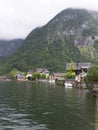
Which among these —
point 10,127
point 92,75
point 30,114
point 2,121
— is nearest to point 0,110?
point 30,114

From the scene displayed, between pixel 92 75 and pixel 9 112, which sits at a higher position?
pixel 92 75

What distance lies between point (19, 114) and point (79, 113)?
13.6 m

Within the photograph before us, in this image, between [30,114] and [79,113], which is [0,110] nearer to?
[30,114]

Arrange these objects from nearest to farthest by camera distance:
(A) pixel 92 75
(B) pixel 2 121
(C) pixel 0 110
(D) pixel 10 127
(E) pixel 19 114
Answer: (D) pixel 10 127 → (B) pixel 2 121 → (E) pixel 19 114 → (C) pixel 0 110 → (A) pixel 92 75

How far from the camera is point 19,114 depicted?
257 feet

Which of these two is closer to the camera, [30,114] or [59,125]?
[59,125]

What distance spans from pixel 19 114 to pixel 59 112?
950cm

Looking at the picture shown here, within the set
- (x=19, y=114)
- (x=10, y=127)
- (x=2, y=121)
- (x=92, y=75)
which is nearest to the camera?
(x=10, y=127)

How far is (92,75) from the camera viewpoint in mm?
148250

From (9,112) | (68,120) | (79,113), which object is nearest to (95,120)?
(68,120)

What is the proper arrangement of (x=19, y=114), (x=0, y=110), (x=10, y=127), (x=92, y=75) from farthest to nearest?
(x=92, y=75), (x=0, y=110), (x=19, y=114), (x=10, y=127)

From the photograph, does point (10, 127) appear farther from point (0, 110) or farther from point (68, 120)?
point (0, 110)

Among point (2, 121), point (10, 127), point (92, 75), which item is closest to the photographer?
point (10, 127)

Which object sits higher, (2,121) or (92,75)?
(92,75)
